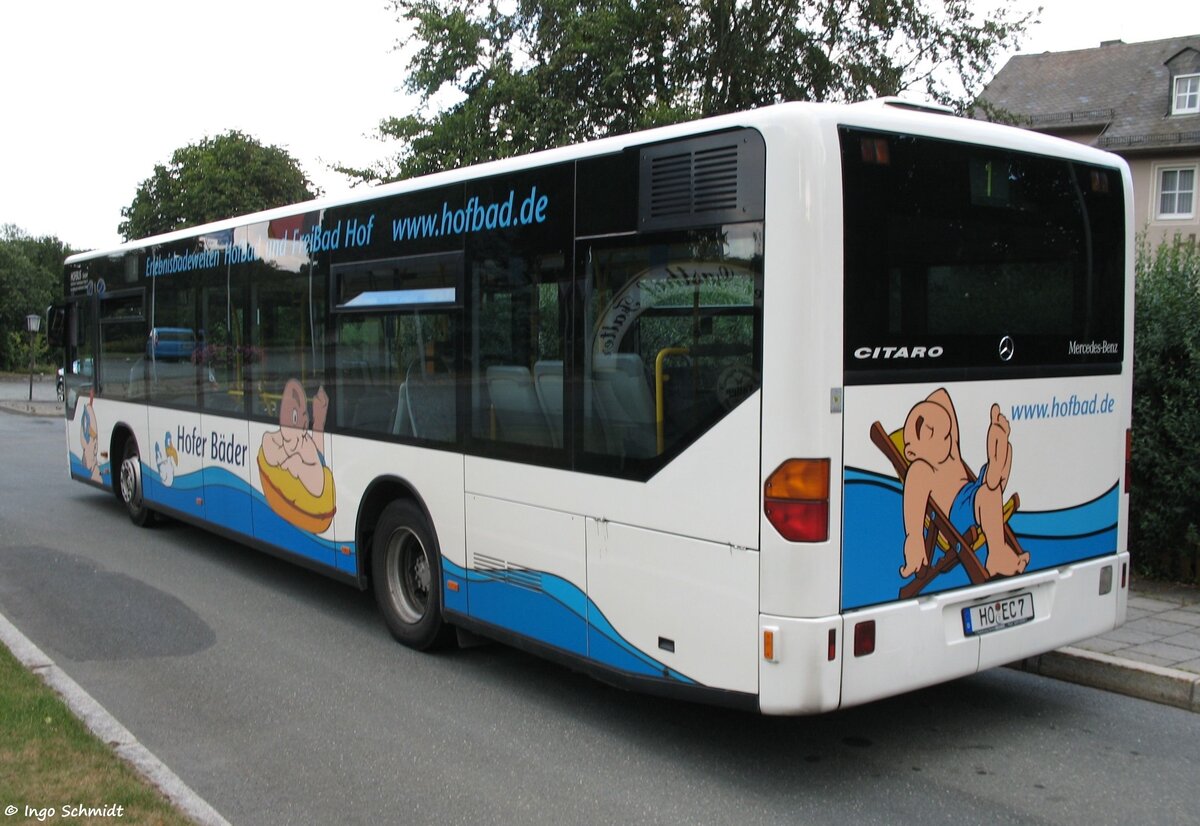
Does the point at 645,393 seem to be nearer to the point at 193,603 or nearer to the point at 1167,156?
the point at 193,603

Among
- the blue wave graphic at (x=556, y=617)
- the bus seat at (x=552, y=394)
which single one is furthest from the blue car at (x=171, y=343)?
the bus seat at (x=552, y=394)

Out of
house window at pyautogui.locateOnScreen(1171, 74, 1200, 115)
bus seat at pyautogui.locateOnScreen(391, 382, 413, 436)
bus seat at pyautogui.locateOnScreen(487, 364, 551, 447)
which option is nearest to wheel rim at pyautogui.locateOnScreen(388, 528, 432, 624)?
bus seat at pyautogui.locateOnScreen(391, 382, 413, 436)

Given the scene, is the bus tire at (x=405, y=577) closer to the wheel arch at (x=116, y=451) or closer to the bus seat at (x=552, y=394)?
the bus seat at (x=552, y=394)

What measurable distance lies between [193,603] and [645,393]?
4.77m

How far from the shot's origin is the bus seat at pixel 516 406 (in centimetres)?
559

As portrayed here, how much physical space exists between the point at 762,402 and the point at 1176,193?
3837cm

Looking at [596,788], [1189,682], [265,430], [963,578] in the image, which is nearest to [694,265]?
[963,578]

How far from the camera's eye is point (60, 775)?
4.35 meters

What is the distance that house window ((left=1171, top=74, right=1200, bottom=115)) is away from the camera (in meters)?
38.0

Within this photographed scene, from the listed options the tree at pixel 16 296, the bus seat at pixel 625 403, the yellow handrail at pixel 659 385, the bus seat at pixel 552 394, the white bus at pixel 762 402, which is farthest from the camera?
the tree at pixel 16 296

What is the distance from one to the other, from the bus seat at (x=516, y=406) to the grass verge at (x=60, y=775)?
234 cm

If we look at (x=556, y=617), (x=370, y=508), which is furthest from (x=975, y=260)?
(x=370, y=508)

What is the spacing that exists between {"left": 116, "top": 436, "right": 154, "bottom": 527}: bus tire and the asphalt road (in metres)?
3.51

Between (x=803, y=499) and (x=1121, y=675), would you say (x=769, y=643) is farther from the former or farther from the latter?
(x=1121, y=675)
